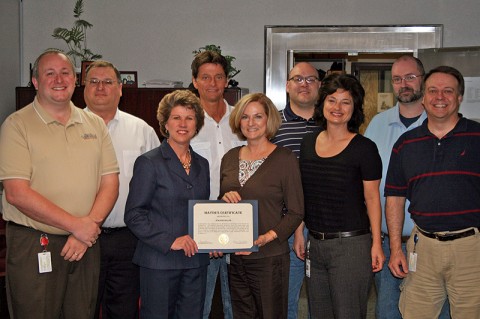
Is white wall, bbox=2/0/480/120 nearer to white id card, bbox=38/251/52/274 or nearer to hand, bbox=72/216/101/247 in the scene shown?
hand, bbox=72/216/101/247

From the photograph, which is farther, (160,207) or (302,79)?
(302,79)

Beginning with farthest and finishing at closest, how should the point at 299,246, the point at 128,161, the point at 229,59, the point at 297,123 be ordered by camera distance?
the point at 229,59 → the point at 297,123 → the point at 128,161 → the point at 299,246

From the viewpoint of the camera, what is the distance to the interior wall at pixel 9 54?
5.34 metres

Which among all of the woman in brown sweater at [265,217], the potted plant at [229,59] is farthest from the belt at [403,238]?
the potted plant at [229,59]

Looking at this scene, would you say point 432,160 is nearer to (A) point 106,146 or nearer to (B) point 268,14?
(A) point 106,146

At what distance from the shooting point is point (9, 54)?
5516 mm

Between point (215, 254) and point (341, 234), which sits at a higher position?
point (341, 234)

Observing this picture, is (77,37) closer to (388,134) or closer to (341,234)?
(388,134)

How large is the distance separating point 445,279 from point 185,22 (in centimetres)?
392

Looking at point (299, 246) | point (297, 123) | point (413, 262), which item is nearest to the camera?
point (413, 262)

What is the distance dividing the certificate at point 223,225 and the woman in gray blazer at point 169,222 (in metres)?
0.06

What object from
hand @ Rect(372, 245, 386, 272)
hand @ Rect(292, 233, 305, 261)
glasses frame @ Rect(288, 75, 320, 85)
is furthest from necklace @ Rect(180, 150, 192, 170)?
hand @ Rect(372, 245, 386, 272)

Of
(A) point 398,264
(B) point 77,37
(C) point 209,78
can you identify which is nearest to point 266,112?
(C) point 209,78

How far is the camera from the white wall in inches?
220
